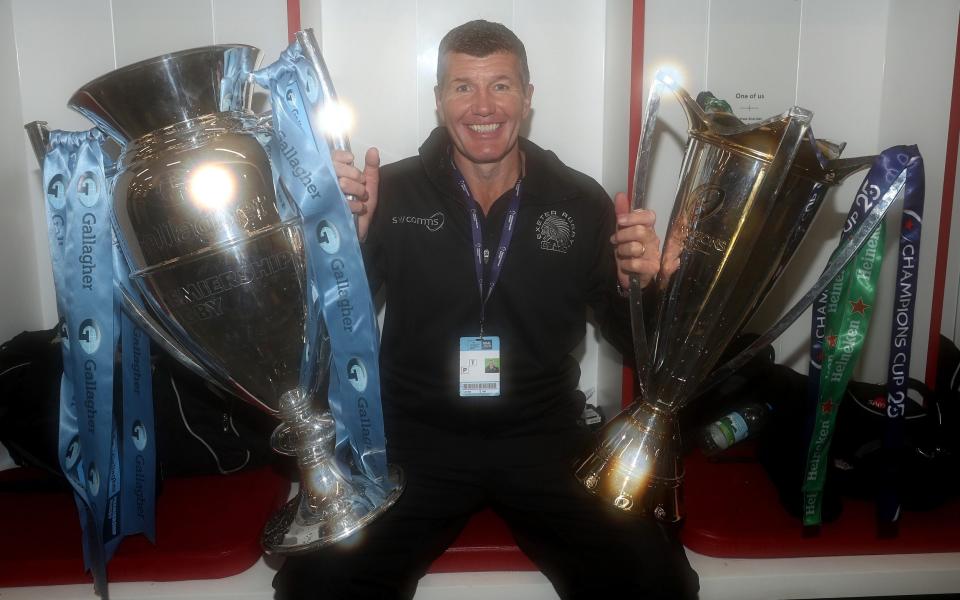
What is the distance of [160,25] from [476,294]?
1133mm

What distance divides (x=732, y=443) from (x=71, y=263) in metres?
1.49

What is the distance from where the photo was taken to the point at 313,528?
1128mm

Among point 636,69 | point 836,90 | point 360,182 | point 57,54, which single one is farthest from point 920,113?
point 57,54

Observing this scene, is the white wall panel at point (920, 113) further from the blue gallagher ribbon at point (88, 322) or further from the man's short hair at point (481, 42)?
the blue gallagher ribbon at point (88, 322)

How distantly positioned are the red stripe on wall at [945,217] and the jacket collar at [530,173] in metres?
0.91

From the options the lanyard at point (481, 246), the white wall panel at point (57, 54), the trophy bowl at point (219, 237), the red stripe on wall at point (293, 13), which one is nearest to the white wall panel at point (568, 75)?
the lanyard at point (481, 246)

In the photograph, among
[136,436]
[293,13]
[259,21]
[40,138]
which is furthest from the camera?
[259,21]

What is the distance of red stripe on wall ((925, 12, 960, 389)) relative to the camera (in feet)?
5.00

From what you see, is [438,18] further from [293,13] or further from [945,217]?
[945,217]

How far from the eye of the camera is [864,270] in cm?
121

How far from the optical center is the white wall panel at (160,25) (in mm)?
1696

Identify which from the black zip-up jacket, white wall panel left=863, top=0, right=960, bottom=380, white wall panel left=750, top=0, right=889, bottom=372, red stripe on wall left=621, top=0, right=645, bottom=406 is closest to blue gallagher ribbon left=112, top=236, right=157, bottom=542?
the black zip-up jacket

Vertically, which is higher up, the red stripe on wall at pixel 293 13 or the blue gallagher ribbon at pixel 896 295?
the red stripe on wall at pixel 293 13

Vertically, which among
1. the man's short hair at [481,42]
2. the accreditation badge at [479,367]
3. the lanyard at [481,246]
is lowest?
the accreditation badge at [479,367]
